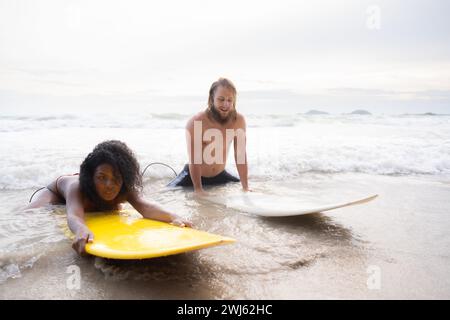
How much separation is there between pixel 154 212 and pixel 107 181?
1.31 ft

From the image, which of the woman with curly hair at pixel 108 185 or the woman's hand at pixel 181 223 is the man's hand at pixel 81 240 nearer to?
the woman with curly hair at pixel 108 185

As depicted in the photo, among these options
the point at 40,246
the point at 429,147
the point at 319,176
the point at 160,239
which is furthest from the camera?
the point at 429,147

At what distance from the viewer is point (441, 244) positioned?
2.35m

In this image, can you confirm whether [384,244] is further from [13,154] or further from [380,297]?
[13,154]

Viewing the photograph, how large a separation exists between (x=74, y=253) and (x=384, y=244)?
195 cm

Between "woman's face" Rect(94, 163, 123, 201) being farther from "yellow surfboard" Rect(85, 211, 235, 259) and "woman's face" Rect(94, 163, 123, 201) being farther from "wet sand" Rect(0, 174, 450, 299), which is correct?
"wet sand" Rect(0, 174, 450, 299)

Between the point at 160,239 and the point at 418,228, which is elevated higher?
the point at 160,239

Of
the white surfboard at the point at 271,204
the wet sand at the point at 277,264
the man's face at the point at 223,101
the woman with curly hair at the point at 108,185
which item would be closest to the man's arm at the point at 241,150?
the man's face at the point at 223,101

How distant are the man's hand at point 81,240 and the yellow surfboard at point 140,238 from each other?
0.03 m

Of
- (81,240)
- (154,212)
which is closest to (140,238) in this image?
(81,240)

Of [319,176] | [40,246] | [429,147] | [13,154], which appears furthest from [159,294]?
[429,147]

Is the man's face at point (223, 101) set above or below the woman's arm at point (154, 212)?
above

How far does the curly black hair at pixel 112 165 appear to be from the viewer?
8.46ft
